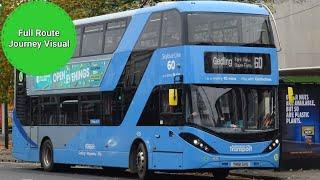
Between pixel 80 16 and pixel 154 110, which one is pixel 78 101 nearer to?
pixel 154 110

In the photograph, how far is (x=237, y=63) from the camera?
56.0ft

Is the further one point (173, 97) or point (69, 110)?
point (69, 110)

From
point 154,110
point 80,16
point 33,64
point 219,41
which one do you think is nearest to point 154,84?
point 154,110

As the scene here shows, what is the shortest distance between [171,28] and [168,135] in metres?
2.61

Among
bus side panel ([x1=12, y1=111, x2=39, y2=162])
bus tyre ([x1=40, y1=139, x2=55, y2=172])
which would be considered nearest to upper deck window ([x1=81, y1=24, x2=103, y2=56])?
bus tyre ([x1=40, y1=139, x2=55, y2=172])

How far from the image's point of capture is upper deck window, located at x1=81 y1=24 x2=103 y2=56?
20.3 metres

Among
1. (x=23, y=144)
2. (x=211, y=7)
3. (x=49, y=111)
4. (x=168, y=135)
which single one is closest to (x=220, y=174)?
(x=168, y=135)

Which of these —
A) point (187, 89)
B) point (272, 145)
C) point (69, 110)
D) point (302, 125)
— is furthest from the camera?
point (69, 110)

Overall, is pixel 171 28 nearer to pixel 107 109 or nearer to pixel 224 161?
→ pixel 224 161

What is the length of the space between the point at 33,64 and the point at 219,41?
5009 mm

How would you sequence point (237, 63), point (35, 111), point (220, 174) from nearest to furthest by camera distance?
1. point (237, 63)
2. point (220, 174)
3. point (35, 111)

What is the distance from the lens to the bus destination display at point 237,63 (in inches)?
662

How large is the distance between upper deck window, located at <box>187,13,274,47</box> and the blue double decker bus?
0.02m

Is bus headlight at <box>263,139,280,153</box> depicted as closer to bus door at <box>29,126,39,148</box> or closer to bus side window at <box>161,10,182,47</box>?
bus side window at <box>161,10,182,47</box>
